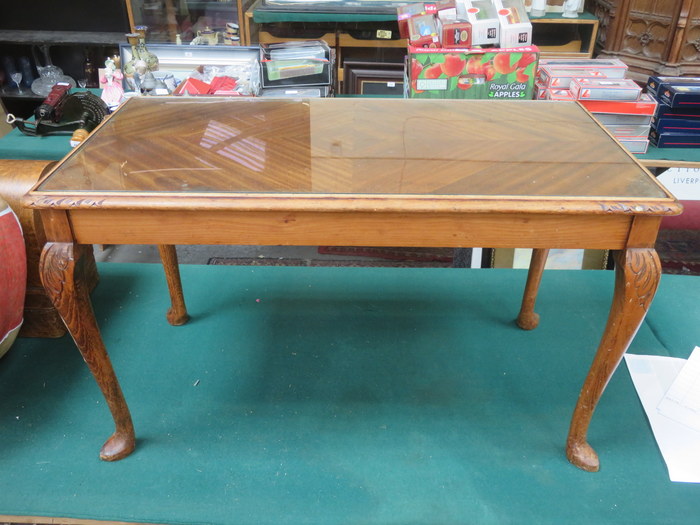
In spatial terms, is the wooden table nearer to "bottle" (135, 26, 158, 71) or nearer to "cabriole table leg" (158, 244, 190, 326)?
"cabriole table leg" (158, 244, 190, 326)

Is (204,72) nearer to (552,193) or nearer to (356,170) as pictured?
(356,170)

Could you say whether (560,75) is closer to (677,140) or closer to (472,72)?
(472,72)

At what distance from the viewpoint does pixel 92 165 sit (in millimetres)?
1062

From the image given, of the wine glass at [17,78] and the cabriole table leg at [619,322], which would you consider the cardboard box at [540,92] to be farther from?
the wine glass at [17,78]

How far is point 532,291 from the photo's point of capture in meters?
1.55

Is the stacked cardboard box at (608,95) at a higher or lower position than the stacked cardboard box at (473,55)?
lower

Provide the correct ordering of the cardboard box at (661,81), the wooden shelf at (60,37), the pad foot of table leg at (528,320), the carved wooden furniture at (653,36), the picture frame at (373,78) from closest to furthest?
the pad foot of table leg at (528,320) → the cardboard box at (661,81) → the carved wooden furniture at (653,36) → the picture frame at (373,78) → the wooden shelf at (60,37)

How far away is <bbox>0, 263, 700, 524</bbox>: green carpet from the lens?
44.6 inches

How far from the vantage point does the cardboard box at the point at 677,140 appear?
6.54 ft

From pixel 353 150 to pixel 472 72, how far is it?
875 mm

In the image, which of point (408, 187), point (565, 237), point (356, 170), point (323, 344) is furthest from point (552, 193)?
point (323, 344)

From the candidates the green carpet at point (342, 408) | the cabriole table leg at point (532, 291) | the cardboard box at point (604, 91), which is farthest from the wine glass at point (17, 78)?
the cabriole table leg at point (532, 291)

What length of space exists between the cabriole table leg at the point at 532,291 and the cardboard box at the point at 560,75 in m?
0.70

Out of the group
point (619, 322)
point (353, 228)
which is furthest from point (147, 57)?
point (619, 322)
